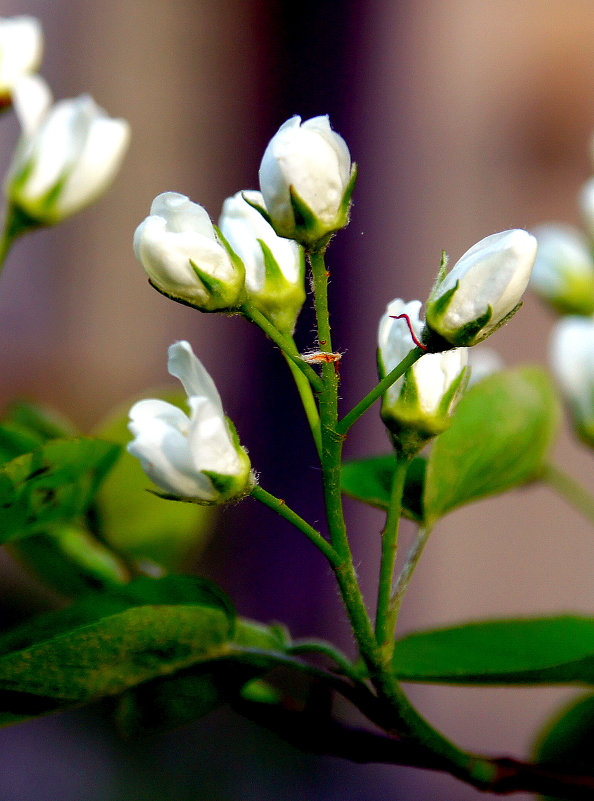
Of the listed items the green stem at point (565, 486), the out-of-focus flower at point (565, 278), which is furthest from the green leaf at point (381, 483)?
the out-of-focus flower at point (565, 278)

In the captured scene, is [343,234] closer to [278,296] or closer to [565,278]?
[565,278]

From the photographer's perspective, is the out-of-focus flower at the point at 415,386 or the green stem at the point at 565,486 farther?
the green stem at the point at 565,486

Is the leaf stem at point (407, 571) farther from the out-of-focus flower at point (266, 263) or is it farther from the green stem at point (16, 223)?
the green stem at point (16, 223)

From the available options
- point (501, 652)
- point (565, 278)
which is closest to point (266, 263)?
point (501, 652)

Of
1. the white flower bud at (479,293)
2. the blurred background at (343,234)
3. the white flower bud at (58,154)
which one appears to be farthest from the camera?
the blurred background at (343,234)

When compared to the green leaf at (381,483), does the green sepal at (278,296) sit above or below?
above

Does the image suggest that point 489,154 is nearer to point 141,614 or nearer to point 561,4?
point 561,4

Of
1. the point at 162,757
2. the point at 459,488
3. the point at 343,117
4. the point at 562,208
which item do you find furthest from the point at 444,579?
the point at 459,488
